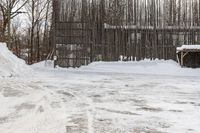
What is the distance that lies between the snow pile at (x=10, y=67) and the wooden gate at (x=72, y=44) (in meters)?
5.19

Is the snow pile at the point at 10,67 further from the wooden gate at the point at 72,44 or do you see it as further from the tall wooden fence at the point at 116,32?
the tall wooden fence at the point at 116,32

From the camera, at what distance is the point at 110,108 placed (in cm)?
875

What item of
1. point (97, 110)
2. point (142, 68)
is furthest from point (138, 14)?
Result: point (97, 110)

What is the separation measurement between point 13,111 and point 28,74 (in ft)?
34.5

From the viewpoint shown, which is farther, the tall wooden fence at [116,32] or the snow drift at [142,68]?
the tall wooden fence at [116,32]

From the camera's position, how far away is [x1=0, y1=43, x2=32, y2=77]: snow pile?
57.2ft

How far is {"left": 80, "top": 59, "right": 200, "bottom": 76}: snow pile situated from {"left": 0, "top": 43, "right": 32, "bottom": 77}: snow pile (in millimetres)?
4464

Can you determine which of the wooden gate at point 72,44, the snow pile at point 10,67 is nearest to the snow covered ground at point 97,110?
the snow pile at point 10,67

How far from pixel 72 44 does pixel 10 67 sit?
284 inches

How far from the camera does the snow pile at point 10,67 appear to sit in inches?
686

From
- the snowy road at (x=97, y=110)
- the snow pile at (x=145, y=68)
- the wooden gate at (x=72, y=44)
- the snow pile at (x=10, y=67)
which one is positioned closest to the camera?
the snowy road at (x=97, y=110)

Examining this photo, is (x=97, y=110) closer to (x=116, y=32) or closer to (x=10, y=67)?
(x=10, y=67)

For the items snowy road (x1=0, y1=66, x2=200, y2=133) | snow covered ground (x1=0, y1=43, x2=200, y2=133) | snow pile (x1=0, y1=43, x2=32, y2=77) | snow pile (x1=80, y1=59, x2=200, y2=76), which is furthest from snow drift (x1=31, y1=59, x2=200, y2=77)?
snowy road (x1=0, y1=66, x2=200, y2=133)

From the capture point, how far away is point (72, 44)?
81.7ft
